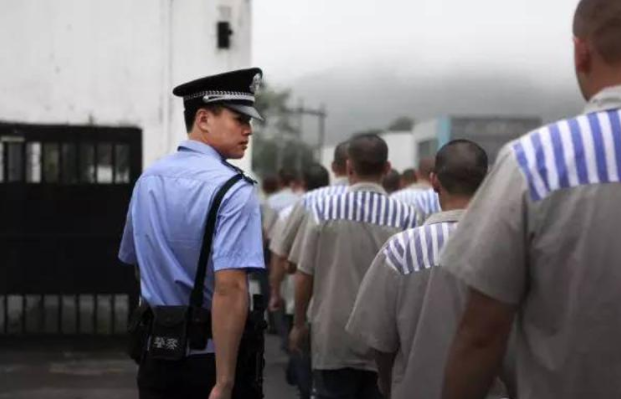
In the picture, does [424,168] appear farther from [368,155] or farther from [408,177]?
[368,155]

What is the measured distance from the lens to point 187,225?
3.53 m

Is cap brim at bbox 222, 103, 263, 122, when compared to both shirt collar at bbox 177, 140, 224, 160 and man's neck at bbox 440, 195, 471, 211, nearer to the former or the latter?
shirt collar at bbox 177, 140, 224, 160

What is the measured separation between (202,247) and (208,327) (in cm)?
28

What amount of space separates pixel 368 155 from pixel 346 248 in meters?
0.53

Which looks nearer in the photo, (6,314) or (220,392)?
(220,392)

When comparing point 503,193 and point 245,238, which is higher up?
point 503,193

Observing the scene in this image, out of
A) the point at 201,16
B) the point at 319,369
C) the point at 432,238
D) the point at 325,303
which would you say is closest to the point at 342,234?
the point at 325,303

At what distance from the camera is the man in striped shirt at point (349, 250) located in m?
5.63

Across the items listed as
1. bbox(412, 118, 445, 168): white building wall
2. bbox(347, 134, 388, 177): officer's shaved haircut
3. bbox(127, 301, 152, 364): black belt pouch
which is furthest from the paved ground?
bbox(412, 118, 445, 168): white building wall

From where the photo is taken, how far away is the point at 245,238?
346 centimetres

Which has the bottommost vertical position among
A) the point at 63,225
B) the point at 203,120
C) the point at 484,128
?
the point at 63,225

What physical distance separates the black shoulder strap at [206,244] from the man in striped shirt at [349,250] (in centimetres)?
216

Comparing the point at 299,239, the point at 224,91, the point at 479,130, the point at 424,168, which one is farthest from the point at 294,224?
the point at 479,130

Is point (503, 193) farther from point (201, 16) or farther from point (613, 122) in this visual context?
point (201, 16)
